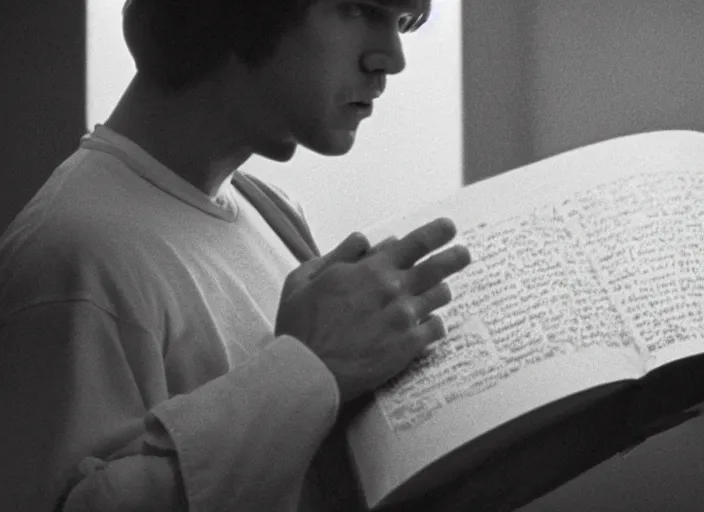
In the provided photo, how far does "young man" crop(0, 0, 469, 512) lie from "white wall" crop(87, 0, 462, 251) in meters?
0.29

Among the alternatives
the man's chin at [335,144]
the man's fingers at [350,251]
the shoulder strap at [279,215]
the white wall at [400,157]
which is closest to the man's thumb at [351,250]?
the man's fingers at [350,251]

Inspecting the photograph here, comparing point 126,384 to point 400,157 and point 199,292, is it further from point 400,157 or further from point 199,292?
point 400,157

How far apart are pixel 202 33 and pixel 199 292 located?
16 centimetres

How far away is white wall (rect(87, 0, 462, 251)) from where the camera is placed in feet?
3.32

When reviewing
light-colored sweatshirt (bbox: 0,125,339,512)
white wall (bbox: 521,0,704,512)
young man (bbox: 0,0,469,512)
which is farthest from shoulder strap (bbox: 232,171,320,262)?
white wall (bbox: 521,0,704,512)

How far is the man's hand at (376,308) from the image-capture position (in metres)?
0.54

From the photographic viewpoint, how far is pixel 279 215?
792mm

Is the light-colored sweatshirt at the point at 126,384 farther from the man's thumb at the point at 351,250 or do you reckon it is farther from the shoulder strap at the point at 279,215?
the shoulder strap at the point at 279,215

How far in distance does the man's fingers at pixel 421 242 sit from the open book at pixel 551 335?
3 centimetres

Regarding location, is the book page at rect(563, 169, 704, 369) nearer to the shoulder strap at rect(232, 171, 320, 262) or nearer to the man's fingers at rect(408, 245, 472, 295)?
the man's fingers at rect(408, 245, 472, 295)

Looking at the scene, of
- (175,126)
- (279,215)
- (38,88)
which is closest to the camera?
(175,126)

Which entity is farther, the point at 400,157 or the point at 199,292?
the point at 400,157

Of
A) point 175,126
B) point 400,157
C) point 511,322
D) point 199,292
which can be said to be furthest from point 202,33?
point 400,157

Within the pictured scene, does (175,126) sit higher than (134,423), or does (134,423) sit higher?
(175,126)
